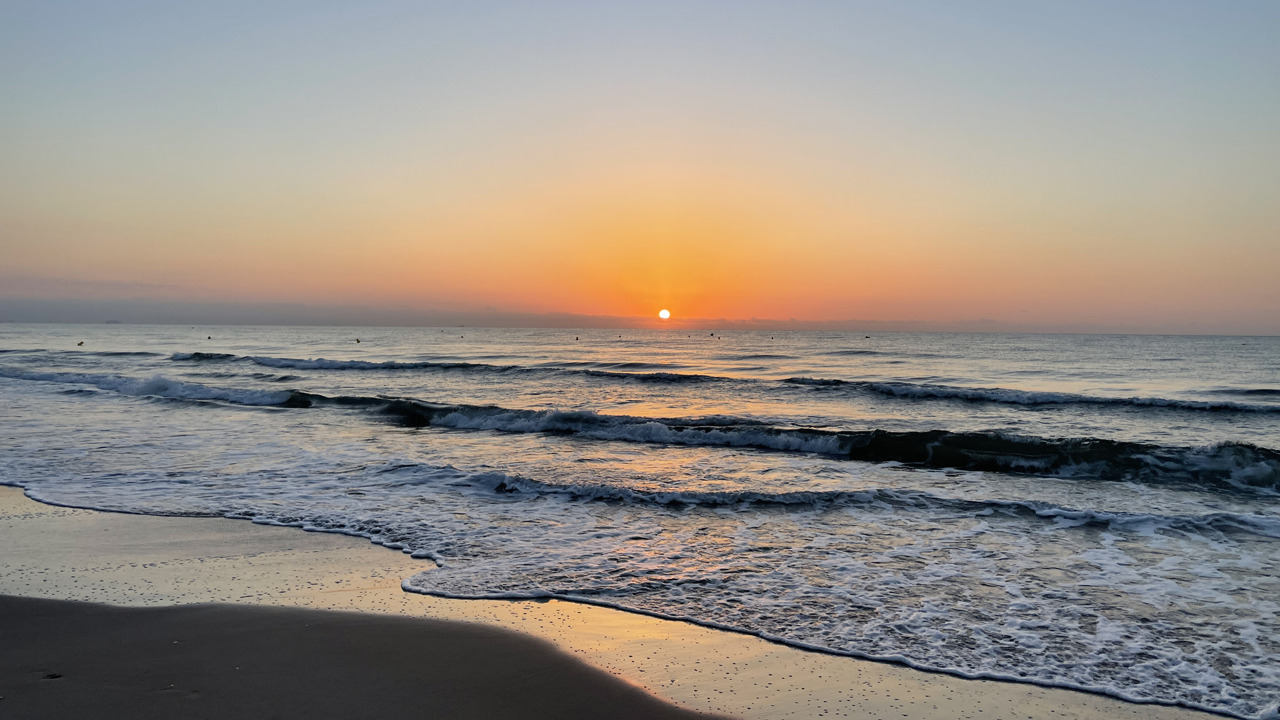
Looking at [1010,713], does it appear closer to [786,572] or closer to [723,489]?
[786,572]

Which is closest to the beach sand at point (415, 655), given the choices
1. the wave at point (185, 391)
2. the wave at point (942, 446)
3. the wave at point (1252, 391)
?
the wave at point (942, 446)

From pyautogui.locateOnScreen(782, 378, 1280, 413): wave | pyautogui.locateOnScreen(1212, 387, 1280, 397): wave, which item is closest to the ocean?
pyautogui.locateOnScreen(782, 378, 1280, 413): wave

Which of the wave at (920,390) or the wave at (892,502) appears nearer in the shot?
the wave at (892,502)

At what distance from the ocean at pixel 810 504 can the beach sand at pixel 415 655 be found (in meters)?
0.41

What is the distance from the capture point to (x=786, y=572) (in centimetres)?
779

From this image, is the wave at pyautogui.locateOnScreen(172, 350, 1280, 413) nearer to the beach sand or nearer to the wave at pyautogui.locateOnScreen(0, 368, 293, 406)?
the wave at pyautogui.locateOnScreen(0, 368, 293, 406)

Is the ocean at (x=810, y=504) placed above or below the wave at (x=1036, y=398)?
below

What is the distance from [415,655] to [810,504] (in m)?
7.25

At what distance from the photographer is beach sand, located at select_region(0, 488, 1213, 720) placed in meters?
4.78

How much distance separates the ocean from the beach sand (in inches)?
16.2

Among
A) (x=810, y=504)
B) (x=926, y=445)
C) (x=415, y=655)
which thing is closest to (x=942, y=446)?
(x=926, y=445)

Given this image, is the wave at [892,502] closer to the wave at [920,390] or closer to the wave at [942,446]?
the wave at [942,446]

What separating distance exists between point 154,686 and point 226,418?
18607 millimetres

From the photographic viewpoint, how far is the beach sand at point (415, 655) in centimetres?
478
